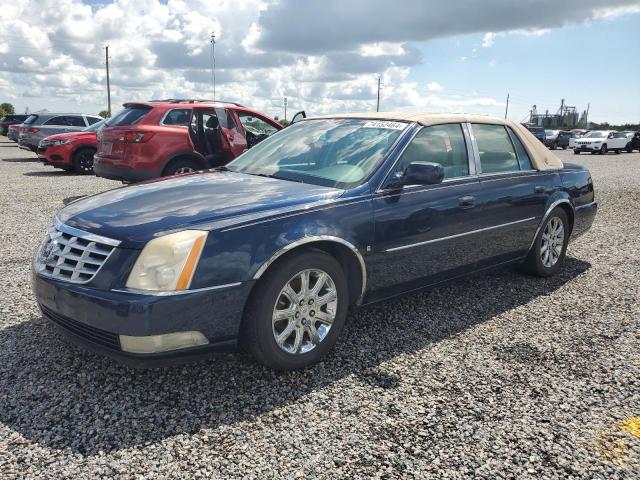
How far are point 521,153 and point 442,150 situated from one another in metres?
1.19

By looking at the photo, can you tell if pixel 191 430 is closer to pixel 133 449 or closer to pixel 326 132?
pixel 133 449

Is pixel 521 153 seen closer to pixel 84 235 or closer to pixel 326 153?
pixel 326 153

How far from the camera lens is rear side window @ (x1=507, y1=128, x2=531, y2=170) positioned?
199 inches

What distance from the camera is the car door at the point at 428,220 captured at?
12.2ft

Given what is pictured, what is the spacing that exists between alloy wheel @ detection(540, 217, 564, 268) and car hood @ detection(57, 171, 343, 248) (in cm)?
272

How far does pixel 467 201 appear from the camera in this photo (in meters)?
4.28

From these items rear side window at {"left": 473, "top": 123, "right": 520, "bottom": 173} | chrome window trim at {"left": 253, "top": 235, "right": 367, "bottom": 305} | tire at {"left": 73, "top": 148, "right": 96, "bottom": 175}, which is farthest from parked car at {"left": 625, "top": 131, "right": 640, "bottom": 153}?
chrome window trim at {"left": 253, "top": 235, "right": 367, "bottom": 305}

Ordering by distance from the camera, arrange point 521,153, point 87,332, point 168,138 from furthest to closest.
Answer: point 168,138, point 521,153, point 87,332

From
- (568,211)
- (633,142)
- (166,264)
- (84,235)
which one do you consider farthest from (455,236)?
(633,142)

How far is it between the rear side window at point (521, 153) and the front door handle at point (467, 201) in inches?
38.6

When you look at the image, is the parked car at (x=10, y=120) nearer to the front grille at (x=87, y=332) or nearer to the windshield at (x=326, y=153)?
the windshield at (x=326, y=153)

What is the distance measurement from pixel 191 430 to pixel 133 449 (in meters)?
0.29

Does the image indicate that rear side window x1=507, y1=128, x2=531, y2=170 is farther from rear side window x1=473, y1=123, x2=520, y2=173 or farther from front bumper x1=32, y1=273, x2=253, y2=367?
front bumper x1=32, y1=273, x2=253, y2=367

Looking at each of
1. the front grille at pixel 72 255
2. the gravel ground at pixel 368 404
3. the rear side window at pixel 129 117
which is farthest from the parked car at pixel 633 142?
the front grille at pixel 72 255
